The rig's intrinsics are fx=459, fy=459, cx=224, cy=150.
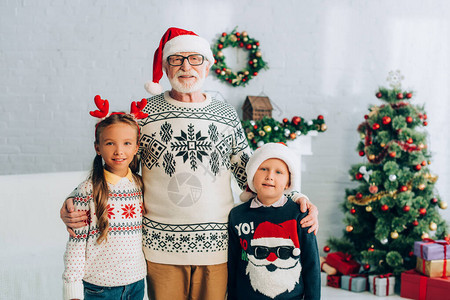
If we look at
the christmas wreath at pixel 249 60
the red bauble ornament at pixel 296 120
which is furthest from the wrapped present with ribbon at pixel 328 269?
the christmas wreath at pixel 249 60

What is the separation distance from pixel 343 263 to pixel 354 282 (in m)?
0.18

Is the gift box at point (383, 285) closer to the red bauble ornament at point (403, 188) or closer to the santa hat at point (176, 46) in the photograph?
the red bauble ornament at point (403, 188)

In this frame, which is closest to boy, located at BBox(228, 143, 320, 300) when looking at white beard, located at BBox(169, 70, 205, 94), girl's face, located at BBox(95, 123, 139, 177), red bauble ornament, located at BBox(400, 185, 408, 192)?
white beard, located at BBox(169, 70, 205, 94)

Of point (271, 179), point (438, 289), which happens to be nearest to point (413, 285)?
point (438, 289)

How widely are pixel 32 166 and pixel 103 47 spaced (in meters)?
1.17

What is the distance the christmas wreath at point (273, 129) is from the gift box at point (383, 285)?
1257 millimetres

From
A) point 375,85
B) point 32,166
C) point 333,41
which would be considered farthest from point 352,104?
point 32,166

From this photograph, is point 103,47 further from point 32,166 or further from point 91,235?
point 91,235

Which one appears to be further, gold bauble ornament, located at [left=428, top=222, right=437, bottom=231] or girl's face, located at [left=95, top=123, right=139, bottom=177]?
gold bauble ornament, located at [left=428, top=222, right=437, bottom=231]

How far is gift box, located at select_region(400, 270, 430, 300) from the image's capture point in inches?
125

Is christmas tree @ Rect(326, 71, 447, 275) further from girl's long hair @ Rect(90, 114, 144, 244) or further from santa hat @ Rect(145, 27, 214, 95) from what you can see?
girl's long hair @ Rect(90, 114, 144, 244)

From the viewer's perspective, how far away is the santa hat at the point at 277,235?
163 cm

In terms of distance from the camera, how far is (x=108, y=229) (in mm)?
1543

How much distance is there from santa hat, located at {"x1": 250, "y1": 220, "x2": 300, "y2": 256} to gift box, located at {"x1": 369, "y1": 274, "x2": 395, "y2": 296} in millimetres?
2014
